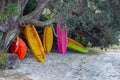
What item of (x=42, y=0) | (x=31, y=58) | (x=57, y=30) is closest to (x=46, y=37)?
(x=57, y=30)

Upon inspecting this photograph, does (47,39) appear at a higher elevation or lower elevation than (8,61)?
higher

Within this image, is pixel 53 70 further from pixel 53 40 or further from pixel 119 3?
pixel 53 40

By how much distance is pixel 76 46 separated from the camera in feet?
36.5

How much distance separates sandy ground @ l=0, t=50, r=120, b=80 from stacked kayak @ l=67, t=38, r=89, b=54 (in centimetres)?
83

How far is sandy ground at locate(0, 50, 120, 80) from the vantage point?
23.3ft

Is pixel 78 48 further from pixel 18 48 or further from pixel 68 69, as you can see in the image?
pixel 68 69

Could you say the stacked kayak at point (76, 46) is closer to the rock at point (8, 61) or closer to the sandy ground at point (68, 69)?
the sandy ground at point (68, 69)

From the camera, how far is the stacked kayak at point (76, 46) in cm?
1104

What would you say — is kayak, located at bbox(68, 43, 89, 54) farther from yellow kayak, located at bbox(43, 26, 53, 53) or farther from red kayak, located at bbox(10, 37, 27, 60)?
red kayak, located at bbox(10, 37, 27, 60)

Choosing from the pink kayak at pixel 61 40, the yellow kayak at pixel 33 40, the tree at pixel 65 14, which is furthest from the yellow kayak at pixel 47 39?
the tree at pixel 65 14

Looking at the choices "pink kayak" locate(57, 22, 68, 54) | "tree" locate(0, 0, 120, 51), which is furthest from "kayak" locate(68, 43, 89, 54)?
"tree" locate(0, 0, 120, 51)

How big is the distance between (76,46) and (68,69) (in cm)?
319

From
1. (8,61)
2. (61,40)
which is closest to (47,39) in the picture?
(61,40)

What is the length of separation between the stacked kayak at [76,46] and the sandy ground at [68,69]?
83 centimetres
